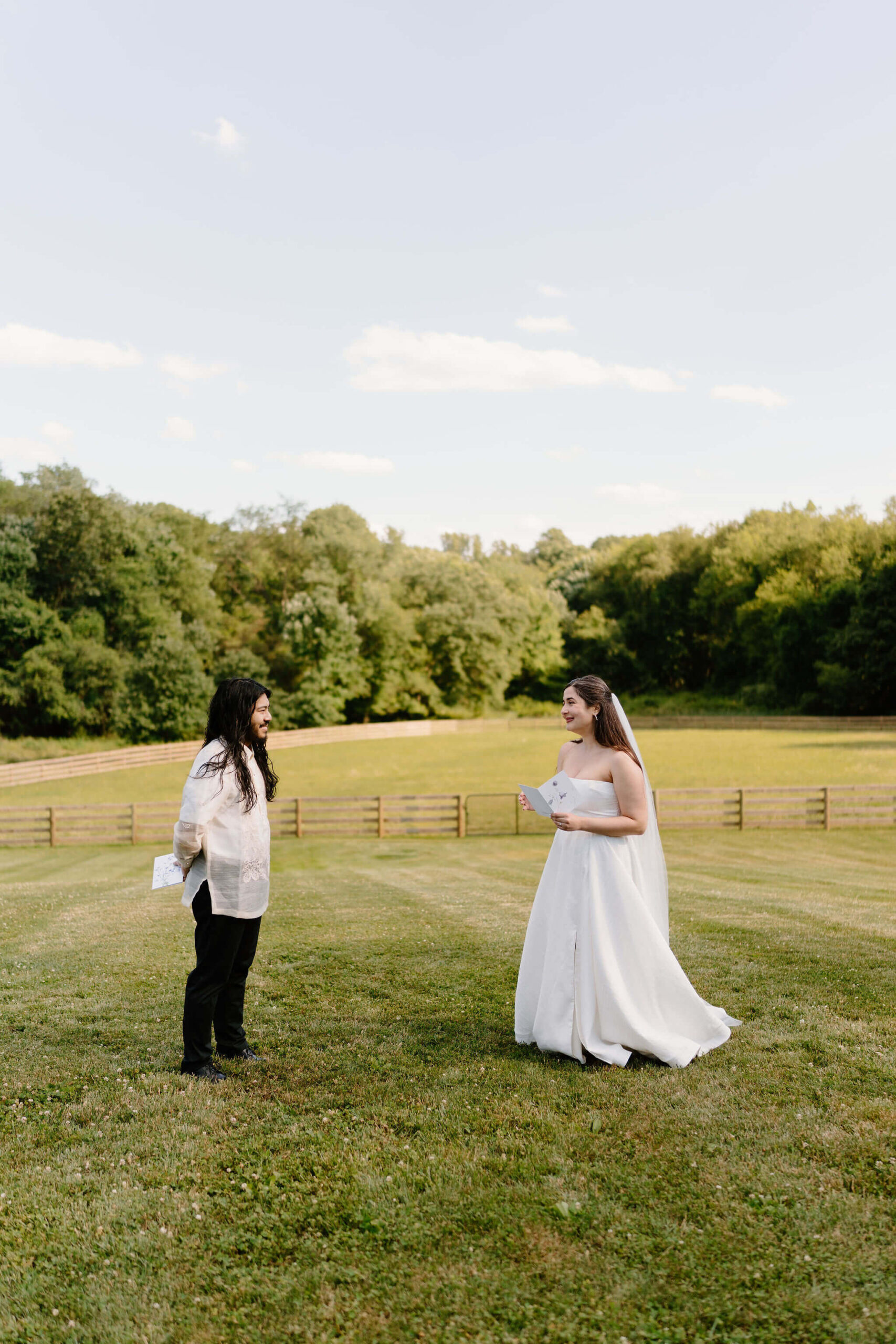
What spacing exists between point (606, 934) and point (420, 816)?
54.7 feet

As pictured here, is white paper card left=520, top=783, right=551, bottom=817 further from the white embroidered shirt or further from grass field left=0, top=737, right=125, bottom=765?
grass field left=0, top=737, right=125, bottom=765

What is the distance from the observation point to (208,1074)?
4.90 meters

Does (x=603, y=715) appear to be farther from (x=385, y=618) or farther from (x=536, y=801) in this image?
(x=385, y=618)

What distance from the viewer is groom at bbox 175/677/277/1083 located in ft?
15.8

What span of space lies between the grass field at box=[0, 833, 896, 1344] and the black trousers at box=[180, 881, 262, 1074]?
0.23m

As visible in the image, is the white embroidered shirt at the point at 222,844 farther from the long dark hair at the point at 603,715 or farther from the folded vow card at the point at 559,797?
the long dark hair at the point at 603,715

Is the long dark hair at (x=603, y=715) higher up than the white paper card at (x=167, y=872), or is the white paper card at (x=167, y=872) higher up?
the long dark hair at (x=603, y=715)

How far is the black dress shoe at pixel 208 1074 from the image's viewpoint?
15.9 feet

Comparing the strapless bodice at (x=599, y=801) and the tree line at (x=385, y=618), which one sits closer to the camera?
the strapless bodice at (x=599, y=801)

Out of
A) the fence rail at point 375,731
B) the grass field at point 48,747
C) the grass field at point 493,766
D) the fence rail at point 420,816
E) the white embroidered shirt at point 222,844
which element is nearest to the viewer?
the white embroidered shirt at point 222,844

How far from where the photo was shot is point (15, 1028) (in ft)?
19.2

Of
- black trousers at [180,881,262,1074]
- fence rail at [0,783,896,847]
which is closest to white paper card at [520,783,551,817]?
black trousers at [180,881,262,1074]

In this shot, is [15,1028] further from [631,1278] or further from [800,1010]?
[800,1010]

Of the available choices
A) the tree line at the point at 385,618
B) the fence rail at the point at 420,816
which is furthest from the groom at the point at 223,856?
the tree line at the point at 385,618
